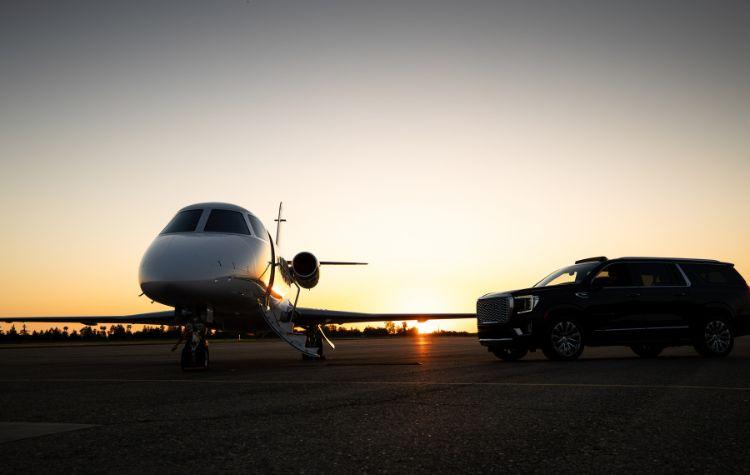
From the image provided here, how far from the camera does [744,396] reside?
596 cm

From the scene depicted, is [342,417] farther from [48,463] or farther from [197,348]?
[197,348]

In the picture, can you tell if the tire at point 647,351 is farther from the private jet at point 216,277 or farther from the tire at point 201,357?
the tire at point 201,357

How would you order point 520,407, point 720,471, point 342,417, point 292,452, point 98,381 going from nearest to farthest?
1. point 720,471
2. point 292,452
3. point 342,417
4. point 520,407
5. point 98,381

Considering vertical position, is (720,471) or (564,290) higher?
(564,290)

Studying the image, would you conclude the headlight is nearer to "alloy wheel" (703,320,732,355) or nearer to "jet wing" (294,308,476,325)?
"alloy wheel" (703,320,732,355)

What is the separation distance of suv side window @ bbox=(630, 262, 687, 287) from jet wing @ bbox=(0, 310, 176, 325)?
425 inches

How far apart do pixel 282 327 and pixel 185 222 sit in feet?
13.8

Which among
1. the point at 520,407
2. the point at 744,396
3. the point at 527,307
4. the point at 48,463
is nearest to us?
the point at 48,463

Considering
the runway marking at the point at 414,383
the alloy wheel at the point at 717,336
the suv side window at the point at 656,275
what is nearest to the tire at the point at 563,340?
the suv side window at the point at 656,275

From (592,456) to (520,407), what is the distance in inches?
75.5

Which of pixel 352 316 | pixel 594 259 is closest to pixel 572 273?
pixel 594 259

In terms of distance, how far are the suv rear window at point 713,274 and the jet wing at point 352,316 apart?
25.9ft

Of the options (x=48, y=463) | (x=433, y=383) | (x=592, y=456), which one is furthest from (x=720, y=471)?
(x=433, y=383)

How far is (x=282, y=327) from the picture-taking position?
48.5 ft
